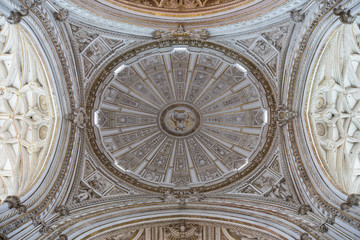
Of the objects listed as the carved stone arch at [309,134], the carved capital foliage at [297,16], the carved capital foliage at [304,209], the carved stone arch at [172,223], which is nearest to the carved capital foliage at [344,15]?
the carved stone arch at [309,134]

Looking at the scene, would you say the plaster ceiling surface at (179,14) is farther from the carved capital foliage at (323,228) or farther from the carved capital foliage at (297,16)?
the carved capital foliage at (323,228)

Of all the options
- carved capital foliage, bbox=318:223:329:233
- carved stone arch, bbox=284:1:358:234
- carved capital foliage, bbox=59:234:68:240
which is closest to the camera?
carved capital foliage, bbox=318:223:329:233

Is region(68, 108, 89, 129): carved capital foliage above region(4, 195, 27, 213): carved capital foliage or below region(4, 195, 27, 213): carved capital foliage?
above

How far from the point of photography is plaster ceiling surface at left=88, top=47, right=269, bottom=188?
16828mm

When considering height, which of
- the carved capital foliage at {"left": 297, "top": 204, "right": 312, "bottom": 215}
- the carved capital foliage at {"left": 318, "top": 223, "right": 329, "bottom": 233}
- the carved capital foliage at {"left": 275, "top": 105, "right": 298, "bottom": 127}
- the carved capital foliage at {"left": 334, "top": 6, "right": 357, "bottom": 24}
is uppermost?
the carved capital foliage at {"left": 334, "top": 6, "right": 357, "bottom": 24}

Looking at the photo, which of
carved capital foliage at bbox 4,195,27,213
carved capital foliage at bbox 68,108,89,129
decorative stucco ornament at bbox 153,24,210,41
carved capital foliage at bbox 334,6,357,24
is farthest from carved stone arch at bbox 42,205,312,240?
decorative stucco ornament at bbox 153,24,210,41

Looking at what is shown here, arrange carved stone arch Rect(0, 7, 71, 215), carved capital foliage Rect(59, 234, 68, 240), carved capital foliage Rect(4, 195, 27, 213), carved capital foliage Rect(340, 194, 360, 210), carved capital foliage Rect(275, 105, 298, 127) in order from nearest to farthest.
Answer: carved capital foliage Rect(4, 195, 27, 213) → carved capital foliage Rect(340, 194, 360, 210) → carved capital foliage Rect(59, 234, 68, 240) → carved stone arch Rect(0, 7, 71, 215) → carved capital foliage Rect(275, 105, 298, 127)

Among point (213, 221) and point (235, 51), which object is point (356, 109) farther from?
point (213, 221)

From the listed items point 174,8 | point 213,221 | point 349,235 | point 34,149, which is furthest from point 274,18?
point 34,149

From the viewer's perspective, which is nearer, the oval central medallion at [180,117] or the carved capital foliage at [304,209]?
the carved capital foliage at [304,209]

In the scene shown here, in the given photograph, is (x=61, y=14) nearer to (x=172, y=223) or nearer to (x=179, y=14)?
(x=179, y=14)

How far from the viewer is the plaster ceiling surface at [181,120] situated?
663 inches

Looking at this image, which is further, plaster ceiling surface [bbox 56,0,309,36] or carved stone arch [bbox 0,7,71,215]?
plaster ceiling surface [bbox 56,0,309,36]

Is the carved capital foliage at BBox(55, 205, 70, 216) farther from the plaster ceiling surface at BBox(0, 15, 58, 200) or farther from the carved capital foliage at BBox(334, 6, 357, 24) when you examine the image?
the carved capital foliage at BBox(334, 6, 357, 24)
